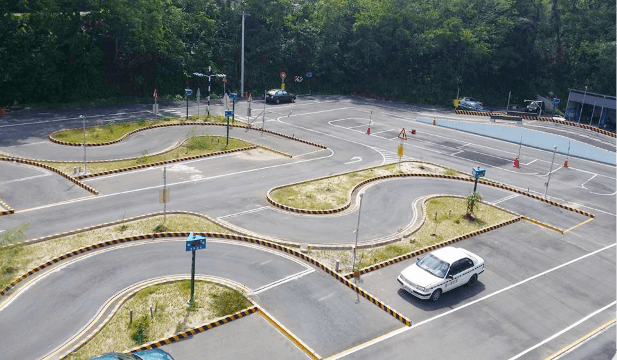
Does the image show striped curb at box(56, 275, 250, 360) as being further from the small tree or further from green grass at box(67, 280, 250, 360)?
the small tree

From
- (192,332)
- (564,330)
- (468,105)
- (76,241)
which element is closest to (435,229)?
(564,330)

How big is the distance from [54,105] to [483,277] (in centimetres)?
4651

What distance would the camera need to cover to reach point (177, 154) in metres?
43.2

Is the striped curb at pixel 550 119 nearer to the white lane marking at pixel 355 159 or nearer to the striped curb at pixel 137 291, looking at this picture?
the white lane marking at pixel 355 159

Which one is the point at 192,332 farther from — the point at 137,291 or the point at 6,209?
the point at 6,209

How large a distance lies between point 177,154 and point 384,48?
148ft

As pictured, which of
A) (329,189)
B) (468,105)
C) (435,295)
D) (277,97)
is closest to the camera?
(435,295)

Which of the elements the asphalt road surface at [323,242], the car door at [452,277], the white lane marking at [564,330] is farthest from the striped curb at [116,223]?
the white lane marking at [564,330]

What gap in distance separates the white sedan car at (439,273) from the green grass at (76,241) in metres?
10.2

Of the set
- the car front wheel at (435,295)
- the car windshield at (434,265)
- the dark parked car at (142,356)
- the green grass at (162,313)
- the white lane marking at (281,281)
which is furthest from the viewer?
the car windshield at (434,265)

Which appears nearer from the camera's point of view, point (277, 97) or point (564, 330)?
point (564, 330)

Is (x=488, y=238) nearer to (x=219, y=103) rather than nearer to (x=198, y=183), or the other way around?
(x=198, y=183)

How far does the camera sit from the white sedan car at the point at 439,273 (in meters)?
24.4

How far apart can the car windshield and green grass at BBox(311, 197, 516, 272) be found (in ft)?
8.26
